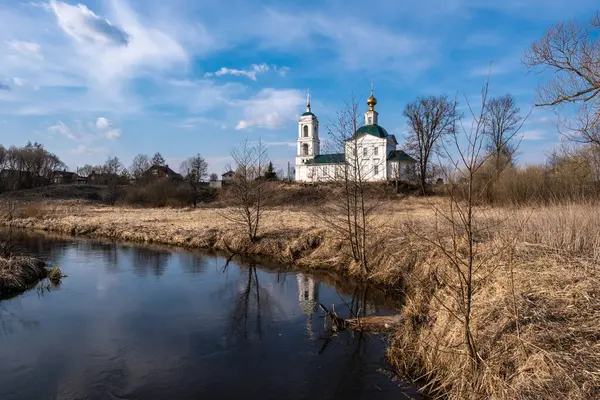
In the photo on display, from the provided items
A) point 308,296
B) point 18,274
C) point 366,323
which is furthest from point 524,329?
point 18,274

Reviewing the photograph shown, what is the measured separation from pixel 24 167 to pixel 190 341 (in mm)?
76805

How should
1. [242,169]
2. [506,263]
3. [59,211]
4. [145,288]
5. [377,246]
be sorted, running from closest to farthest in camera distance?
[506,263]
[145,288]
[377,246]
[242,169]
[59,211]

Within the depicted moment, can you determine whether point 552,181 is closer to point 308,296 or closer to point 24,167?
point 308,296

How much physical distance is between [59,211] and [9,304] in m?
27.8

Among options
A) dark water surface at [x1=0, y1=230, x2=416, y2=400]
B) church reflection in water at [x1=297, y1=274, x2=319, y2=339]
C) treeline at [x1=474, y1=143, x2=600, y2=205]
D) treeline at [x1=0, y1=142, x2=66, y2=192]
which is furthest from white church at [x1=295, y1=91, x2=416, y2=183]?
treeline at [x1=0, y1=142, x2=66, y2=192]

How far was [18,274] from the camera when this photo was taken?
12.3 m

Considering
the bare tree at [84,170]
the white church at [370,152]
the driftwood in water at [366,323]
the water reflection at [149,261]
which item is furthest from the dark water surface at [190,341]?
the bare tree at [84,170]

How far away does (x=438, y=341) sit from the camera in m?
6.61

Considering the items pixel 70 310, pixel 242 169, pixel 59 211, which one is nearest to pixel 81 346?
pixel 70 310

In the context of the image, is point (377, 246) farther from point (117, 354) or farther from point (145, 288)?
point (117, 354)

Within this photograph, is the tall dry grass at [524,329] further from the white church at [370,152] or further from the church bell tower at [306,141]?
the church bell tower at [306,141]

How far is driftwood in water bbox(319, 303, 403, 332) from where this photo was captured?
845 centimetres

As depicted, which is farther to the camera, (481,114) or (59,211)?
(59,211)

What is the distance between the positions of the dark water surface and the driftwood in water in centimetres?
31
